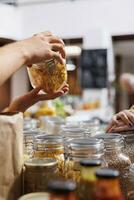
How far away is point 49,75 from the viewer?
0.91 metres

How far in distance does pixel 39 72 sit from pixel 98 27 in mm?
4368

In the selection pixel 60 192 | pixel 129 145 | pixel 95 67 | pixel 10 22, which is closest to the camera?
pixel 60 192

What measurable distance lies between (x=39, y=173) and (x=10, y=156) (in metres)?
0.06

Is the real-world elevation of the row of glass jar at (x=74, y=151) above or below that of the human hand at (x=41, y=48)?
below

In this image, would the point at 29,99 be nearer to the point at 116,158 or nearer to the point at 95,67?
the point at 116,158

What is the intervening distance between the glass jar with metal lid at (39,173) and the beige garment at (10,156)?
2 cm

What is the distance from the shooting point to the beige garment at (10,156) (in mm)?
683

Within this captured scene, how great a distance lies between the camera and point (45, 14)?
539 centimetres

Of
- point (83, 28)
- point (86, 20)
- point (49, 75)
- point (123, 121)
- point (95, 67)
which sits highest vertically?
point (86, 20)

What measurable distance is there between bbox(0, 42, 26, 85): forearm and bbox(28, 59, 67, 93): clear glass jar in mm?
165

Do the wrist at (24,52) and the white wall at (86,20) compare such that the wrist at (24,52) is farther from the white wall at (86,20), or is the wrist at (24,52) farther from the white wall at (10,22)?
the white wall at (10,22)

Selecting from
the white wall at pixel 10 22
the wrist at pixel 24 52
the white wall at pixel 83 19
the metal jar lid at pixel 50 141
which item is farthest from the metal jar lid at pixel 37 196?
the white wall at pixel 10 22

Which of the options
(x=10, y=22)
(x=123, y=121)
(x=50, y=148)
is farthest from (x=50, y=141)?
(x=10, y=22)

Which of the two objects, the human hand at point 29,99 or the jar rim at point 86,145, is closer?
the jar rim at point 86,145
